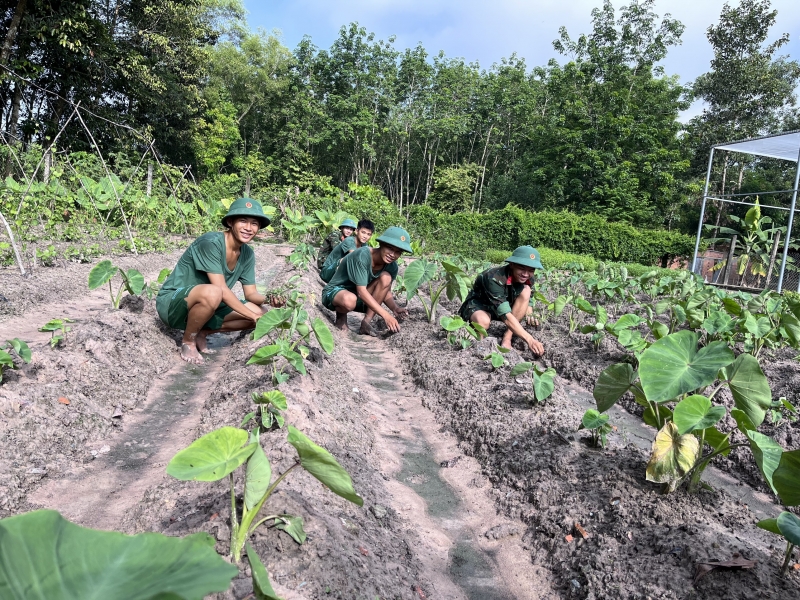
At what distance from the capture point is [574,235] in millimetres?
17969

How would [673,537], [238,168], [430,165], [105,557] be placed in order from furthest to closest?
1. [430,165]
2. [238,168]
3. [673,537]
4. [105,557]

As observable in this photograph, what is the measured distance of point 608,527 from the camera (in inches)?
83.4

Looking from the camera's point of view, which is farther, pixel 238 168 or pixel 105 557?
pixel 238 168

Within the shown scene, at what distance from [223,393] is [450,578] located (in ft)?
5.57

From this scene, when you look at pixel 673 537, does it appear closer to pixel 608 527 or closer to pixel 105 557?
pixel 608 527

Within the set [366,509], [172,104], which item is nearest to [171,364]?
[366,509]

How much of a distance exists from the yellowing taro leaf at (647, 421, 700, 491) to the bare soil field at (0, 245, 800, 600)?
107 millimetres

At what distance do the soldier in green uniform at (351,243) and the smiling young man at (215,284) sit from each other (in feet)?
7.80

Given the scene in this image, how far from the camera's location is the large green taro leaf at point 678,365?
199cm

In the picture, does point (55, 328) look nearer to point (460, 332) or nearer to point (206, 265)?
point (206, 265)

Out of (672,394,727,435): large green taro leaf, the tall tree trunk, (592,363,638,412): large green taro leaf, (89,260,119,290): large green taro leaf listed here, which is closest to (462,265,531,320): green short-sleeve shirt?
(592,363,638,412): large green taro leaf

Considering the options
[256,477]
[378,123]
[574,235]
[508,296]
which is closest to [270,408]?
[256,477]

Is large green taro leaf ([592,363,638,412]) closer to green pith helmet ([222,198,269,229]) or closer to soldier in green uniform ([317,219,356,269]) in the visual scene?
green pith helmet ([222,198,269,229])

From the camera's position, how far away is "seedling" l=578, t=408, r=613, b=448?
8.28 feet
